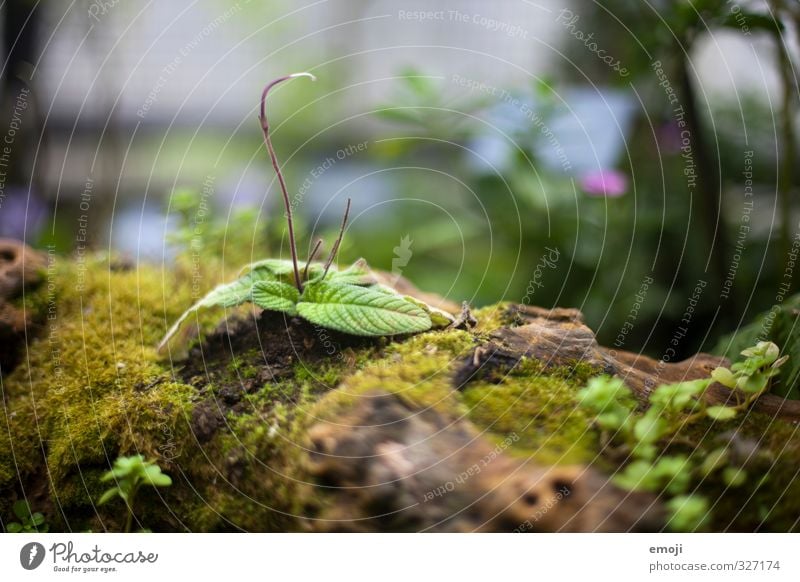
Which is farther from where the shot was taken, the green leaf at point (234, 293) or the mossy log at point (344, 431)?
the green leaf at point (234, 293)

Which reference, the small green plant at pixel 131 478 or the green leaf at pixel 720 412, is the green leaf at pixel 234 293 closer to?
the small green plant at pixel 131 478

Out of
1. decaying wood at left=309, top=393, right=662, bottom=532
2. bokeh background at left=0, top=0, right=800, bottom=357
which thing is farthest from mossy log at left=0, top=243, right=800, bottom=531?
bokeh background at left=0, top=0, right=800, bottom=357

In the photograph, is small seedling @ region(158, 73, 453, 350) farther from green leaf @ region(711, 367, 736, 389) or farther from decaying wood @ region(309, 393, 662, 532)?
green leaf @ region(711, 367, 736, 389)

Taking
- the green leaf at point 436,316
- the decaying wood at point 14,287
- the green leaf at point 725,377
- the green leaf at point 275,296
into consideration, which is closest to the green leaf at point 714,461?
the green leaf at point 725,377

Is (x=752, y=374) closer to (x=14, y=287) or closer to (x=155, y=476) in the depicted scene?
(x=155, y=476)

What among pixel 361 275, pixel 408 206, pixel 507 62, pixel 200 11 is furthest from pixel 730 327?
pixel 200 11
